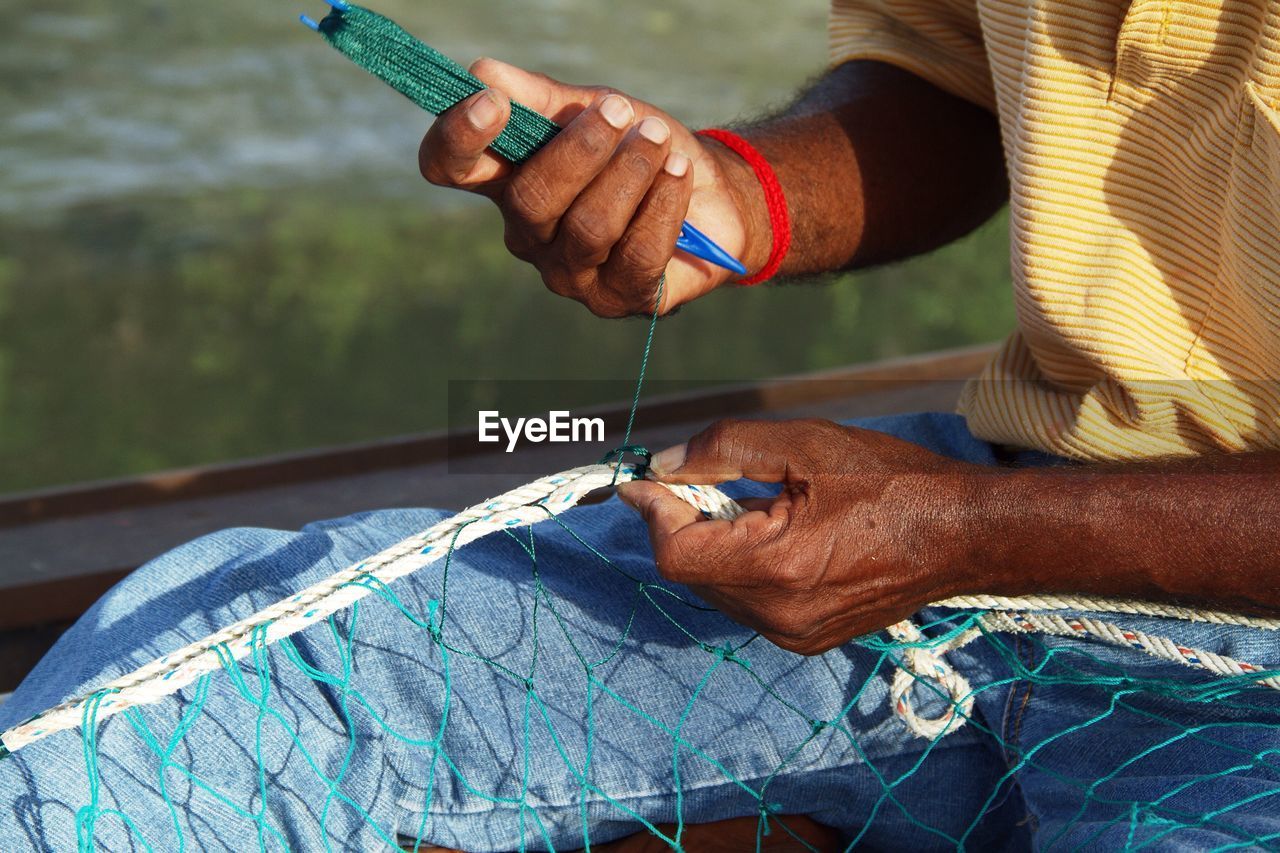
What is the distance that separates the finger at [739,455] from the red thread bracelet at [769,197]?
317 millimetres

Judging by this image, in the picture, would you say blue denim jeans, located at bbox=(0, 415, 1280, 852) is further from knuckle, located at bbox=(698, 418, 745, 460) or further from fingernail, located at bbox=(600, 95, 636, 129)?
fingernail, located at bbox=(600, 95, 636, 129)

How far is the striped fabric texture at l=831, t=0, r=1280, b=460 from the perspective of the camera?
93cm

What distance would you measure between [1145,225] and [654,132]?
413 mm

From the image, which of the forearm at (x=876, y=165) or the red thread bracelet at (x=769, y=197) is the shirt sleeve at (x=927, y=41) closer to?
the forearm at (x=876, y=165)

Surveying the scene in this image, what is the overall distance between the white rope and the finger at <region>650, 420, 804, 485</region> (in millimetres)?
19

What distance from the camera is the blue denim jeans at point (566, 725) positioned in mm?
896

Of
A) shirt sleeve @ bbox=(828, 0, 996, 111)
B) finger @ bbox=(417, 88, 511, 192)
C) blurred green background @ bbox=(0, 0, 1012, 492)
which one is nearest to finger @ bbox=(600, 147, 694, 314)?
finger @ bbox=(417, 88, 511, 192)

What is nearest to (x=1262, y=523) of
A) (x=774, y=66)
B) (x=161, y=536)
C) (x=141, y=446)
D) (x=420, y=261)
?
(x=161, y=536)

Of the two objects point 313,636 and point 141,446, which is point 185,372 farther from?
point 313,636

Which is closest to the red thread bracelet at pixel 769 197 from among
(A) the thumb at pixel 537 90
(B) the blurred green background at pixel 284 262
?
(A) the thumb at pixel 537 90

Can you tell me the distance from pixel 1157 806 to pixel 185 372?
116 inches

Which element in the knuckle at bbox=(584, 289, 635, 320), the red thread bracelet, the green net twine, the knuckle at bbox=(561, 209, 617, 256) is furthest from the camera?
the red thread bracelet

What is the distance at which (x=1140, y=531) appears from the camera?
0.90 metres

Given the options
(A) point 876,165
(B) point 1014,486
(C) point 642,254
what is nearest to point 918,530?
(B) point 1014,486
